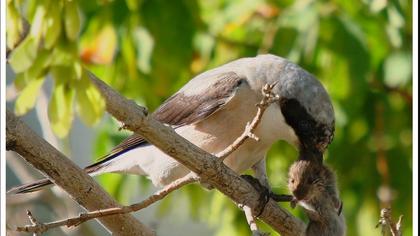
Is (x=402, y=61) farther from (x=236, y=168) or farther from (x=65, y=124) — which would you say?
(x=65, y=124)

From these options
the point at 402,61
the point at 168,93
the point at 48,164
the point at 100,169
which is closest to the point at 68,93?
the point at 48,164

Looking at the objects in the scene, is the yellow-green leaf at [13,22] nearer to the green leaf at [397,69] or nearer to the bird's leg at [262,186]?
the bird's leg at [262,186]

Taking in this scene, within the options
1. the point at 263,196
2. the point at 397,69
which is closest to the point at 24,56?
the point at 263,196

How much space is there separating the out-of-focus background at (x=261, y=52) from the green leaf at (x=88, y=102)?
6.67ft

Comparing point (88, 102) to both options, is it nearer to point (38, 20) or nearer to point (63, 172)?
point (38, 20)

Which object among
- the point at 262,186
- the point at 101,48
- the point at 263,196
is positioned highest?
the point at 101,48

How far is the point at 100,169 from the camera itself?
13.8 feet

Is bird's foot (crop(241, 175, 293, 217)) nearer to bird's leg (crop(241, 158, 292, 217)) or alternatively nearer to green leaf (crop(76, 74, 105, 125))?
bird's leg (crop(241, 158, 292, 217))

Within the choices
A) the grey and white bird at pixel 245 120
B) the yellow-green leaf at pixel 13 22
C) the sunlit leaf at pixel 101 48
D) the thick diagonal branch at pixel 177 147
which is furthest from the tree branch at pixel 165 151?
the sunlit leaf at pixel 101 48

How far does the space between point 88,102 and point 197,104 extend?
1.85 m

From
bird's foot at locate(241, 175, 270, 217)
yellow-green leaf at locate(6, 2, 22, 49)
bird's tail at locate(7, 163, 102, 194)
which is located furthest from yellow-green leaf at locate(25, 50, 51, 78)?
bird's tail at locate(7, 163, 102, 194)

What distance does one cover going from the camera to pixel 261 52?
5078 millimetres

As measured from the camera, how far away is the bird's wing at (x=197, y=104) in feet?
13.3

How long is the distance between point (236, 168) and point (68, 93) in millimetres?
1836
